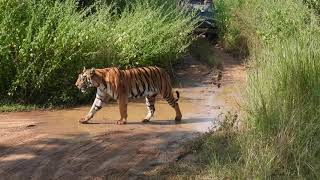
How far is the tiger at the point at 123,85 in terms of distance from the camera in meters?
9.31

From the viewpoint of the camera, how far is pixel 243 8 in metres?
19.0


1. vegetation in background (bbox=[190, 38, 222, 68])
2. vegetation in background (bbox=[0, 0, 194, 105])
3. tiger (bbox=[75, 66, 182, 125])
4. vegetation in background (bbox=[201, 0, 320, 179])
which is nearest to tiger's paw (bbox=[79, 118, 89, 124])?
tiger (bbox=[75, 66, 182, 125])

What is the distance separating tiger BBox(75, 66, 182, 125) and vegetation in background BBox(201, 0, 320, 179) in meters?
2.31

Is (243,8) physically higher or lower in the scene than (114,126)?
higher

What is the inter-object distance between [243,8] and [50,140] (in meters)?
12.4

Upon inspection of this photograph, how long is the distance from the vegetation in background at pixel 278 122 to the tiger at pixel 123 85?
7.58 feet

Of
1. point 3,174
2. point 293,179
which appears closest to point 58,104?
point 3,174

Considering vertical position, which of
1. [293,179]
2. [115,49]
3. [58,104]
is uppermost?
[115,49]

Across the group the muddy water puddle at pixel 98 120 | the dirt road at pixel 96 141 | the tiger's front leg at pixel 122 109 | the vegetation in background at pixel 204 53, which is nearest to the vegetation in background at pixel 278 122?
the dirt road at pixel 96 141

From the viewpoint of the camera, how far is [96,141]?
798 centimetres

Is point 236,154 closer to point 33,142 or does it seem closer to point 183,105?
point 33,142

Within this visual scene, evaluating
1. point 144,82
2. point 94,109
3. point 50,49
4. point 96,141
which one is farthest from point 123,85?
point 50,49

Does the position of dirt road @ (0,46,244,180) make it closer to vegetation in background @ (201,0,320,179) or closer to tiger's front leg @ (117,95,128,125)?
tiger's front leg @ (117,95,128,125)

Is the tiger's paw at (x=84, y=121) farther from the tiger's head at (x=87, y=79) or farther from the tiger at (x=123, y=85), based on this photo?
the tiger's head at (x=87, y=79)
